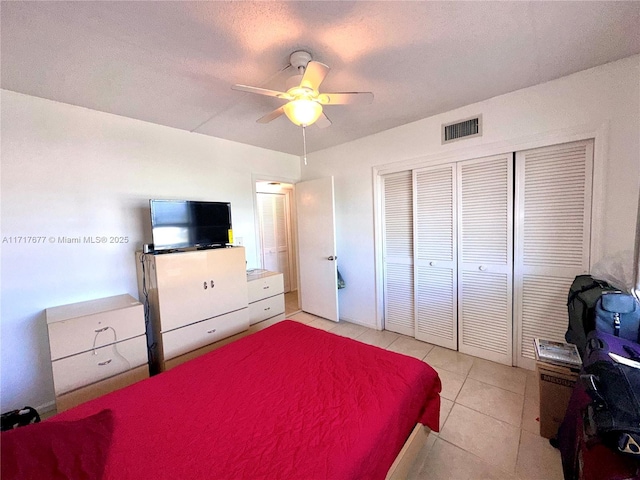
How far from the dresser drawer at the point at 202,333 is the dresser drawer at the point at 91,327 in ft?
0.83

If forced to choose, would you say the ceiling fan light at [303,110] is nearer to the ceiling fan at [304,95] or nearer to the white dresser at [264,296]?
the ceiling fan at [304,95]

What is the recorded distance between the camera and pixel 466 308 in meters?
2.53

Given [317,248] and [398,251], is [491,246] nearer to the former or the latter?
[398,251]

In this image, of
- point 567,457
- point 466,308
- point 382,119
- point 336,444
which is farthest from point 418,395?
point 382,119

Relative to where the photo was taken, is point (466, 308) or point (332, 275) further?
point (332, 275)

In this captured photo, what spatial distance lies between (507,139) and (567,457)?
7.12ft

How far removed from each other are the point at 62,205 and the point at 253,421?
87.7 inches

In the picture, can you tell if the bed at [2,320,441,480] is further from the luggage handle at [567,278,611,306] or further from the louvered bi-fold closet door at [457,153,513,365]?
the louvered bi-fold closet door at [457,153,513,365]

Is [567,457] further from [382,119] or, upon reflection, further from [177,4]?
[177,4]

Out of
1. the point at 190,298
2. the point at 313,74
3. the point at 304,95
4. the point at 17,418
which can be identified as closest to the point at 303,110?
the point at 304,95

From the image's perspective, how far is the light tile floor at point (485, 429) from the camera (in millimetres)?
1395

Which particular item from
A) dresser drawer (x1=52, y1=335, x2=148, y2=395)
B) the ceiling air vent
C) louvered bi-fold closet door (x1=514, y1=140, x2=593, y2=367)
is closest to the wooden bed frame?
louvered bi-fold closet door (x1=514, y1=140, x2=593, y2=367)

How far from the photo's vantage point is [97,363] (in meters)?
1.79

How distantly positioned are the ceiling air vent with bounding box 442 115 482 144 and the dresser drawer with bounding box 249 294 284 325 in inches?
97.6
